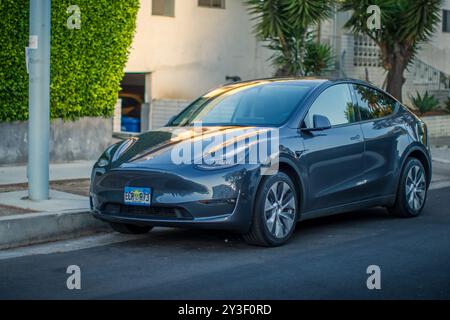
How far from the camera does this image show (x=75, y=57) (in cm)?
1459

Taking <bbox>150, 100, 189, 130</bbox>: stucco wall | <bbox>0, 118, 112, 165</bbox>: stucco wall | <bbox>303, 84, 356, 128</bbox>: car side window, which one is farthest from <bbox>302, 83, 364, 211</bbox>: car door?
<bbox>150, 100, 189, 130</bbox>: stucco wall

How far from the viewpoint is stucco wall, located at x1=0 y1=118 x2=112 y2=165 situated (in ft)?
46.1

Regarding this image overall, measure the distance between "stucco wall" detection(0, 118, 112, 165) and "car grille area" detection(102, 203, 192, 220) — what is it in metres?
5.04

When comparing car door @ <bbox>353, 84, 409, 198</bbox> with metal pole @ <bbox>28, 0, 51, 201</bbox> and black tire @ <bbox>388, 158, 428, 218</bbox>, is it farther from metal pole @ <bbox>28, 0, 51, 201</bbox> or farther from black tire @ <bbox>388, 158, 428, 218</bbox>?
metal pole @ <bbox>28, 0, 51, 201</bbox>

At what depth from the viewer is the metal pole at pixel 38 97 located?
1080cm

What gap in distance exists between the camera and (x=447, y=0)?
87.1 feet

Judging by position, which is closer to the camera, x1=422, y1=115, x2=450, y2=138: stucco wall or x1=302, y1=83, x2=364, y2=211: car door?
x1=302, y1=83, x2=364, y2=211: car door

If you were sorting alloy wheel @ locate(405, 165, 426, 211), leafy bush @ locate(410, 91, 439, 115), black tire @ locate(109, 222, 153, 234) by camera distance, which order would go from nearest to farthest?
black tire @ locate(109, 222, 153, 234)
alloy wheel @ locate(405, 165, 426, 211)
leafy bush @ locate(410, 91, 439, 115)

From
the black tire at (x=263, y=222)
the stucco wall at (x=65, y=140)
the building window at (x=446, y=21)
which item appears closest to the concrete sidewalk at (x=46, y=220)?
the black tire at (x=263, y=222)

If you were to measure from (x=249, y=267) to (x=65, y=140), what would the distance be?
7076mm

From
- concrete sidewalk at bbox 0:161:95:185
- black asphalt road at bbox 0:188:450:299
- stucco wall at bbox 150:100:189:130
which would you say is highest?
stucco wall at bbox 150:100:189:130

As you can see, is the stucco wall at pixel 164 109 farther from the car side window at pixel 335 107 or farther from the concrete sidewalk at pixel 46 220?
the car side window at pixel 335 107
